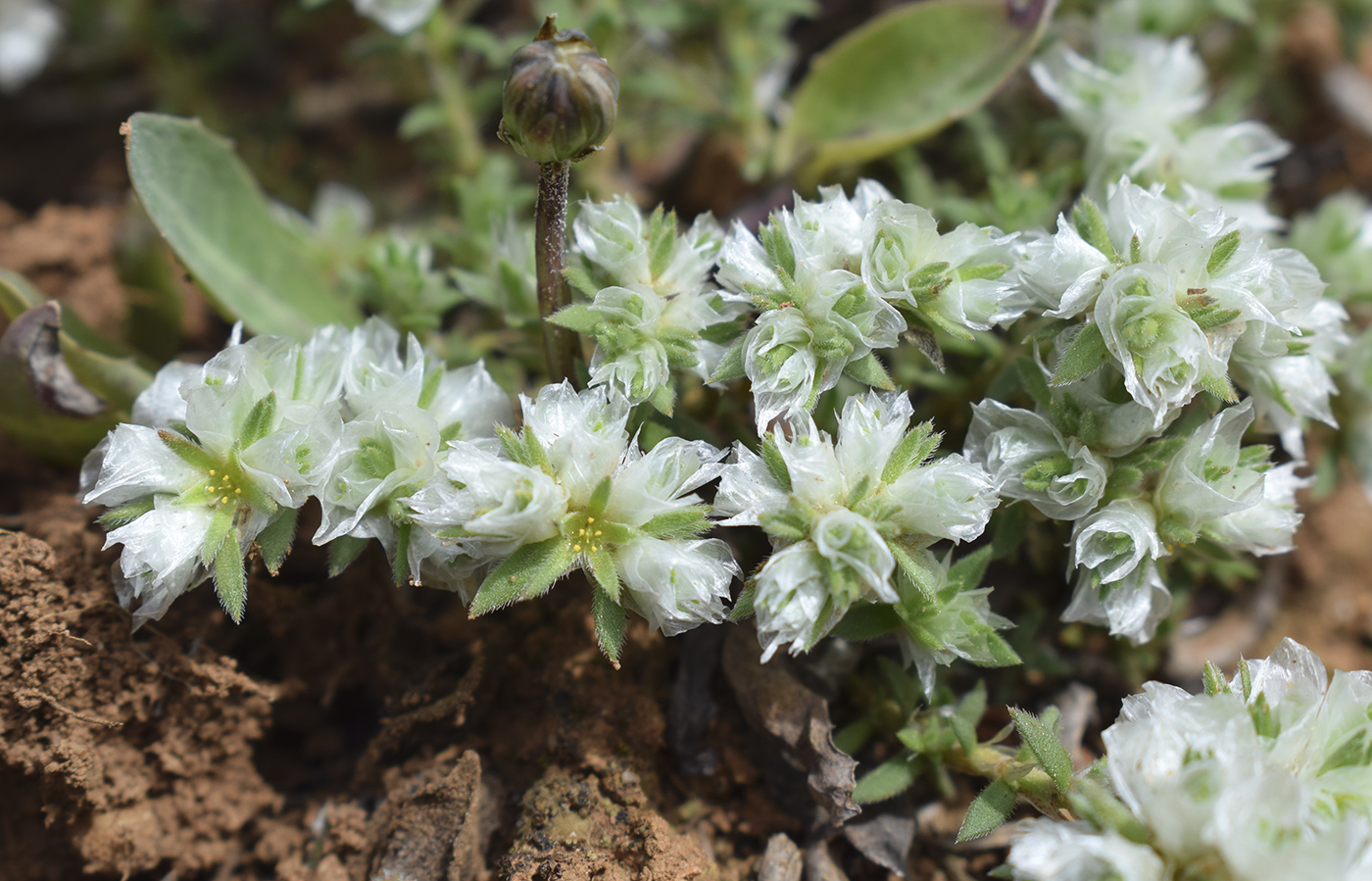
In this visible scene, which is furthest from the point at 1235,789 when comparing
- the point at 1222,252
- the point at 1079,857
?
the point at 1222,252

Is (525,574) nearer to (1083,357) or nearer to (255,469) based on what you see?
(255,469)

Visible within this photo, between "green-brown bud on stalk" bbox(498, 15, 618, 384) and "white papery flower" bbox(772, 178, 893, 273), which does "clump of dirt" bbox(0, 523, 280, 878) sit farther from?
"white papery flower" bbox(772, 178, 893, 273)

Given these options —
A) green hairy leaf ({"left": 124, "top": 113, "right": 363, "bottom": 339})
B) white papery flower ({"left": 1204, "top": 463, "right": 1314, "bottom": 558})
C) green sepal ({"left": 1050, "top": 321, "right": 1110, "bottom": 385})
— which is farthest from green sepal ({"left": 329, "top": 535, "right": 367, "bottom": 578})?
white papery flower ({"left": 1204, "top": 463, "right": 1314, "bottom": 558})

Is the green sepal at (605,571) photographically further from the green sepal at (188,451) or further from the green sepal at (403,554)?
the green sepal at (188,451)

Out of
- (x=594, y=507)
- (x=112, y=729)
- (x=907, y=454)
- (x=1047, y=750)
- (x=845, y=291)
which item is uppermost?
(x=845, y=291)

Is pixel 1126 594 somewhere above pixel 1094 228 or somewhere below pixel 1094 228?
below

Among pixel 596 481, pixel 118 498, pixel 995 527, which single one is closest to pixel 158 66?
pixel 118 498

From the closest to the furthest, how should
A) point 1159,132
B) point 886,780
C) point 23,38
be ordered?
point 886,780 < point 1159,132 < point 23,38
